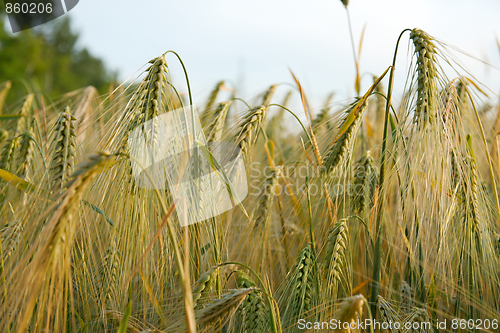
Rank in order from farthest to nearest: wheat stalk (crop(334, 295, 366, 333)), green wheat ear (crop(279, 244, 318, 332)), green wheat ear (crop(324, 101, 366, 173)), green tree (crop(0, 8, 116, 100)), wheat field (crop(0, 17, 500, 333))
Answer: green tree (crop(0, 8, 116, 100)) → green wheat ear (crop(324, 101, 366, 173)) → green wheat ear (crop(279, 244, 318, 332)) → wheat field (crop(0, 17, 500, 333)) → wheat stalk (crop(334, 295, 366, 333))

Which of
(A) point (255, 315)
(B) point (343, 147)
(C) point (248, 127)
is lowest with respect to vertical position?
(A) point (255, 315)

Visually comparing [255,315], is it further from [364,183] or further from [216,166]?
[364,183]

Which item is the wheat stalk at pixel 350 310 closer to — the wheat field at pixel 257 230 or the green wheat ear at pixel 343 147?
the wheat field at pixel 257 230

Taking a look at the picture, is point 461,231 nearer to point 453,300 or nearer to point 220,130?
point 453,300

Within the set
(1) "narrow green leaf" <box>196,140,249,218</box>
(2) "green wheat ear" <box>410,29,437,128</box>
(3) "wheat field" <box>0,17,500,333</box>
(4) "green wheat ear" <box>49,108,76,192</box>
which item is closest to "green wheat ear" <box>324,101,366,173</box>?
(3) "wheat field" <box>0,17,500,333</box>

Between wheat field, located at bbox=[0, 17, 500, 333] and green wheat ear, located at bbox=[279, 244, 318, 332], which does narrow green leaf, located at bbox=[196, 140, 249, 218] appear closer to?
wheat field, located at bbox=[0, 17, 500, 333]

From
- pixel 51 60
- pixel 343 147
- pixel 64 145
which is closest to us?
pixel 64 145


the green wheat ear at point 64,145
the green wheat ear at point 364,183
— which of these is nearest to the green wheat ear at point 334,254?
the green wheat ear at point 364,183

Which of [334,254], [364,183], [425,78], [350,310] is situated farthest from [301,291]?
[425,78]

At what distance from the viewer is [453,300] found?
38.9 inches

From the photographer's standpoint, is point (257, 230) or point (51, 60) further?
point (51, 60)

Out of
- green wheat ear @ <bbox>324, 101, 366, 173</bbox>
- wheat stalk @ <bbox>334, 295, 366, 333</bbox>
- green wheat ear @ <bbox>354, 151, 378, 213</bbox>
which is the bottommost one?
wheat stalk @ <bbox>334, 295, 366, 333</bbox>

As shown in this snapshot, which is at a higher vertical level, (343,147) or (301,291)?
(343,147)

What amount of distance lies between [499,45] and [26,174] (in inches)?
74.5
